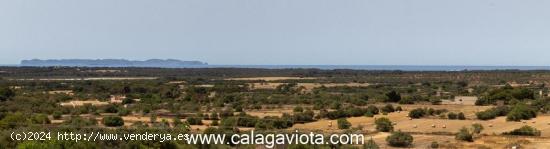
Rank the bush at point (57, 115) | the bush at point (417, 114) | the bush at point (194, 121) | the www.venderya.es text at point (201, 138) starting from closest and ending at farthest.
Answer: the www.venderya.es text at point (201, 138) → the bush at point (194, 121) → the bush at point (57, 115) → the bush at point (417, 114)

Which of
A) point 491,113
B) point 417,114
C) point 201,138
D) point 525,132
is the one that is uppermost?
point 201,138

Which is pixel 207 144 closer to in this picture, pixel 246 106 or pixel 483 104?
pixel 246 106

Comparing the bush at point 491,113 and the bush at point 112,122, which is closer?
the bush at point 112,122

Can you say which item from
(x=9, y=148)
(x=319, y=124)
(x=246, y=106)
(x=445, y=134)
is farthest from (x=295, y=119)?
(x=9, y=148)

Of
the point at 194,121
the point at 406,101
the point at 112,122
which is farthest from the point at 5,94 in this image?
the point at 406,101

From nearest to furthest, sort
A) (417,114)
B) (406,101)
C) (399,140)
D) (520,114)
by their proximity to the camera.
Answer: (399,140)
(520,114)
(417,114)
(406,101)

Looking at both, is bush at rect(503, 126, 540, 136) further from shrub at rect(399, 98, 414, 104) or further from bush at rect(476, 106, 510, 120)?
shrub at rect(399, 98, 414, 104)

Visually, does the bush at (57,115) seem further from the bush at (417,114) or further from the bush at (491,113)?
the bush at (491,113)

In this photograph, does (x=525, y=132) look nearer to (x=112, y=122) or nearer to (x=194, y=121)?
(x=194, y=121)

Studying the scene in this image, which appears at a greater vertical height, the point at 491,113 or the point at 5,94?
the point at 491,113

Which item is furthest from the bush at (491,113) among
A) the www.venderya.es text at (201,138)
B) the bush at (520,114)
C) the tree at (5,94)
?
the tree at (5,94)

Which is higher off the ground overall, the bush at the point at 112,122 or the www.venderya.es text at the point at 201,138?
the www.venderya.es text at the point at 201,138
